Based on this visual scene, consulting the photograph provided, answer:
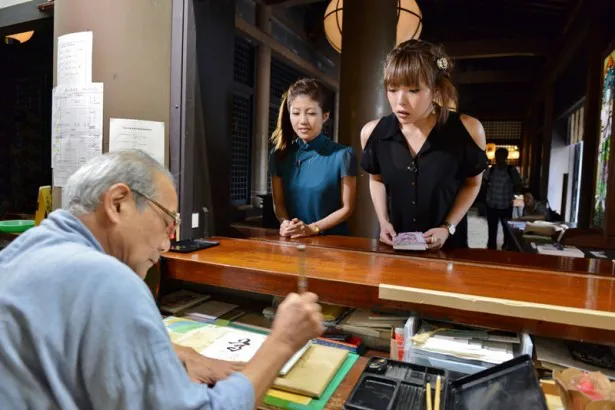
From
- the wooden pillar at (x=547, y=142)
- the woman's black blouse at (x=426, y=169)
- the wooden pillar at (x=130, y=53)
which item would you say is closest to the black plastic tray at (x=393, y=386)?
the woman's black blouse at (x=426, y=169)

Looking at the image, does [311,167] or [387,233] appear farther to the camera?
[311,167]

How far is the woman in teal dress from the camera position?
233 cm

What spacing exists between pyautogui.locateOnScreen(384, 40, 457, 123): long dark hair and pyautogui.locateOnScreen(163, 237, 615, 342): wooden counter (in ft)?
2.36

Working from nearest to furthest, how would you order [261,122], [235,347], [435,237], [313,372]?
1. [313,372]
2. [235,347]
3. [435,237]
4. [261,122]

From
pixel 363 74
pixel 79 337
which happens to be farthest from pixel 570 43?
pixel 79 337

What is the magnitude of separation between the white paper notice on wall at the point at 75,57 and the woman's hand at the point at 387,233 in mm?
1499

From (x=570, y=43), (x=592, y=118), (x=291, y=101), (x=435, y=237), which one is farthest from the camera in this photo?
(x=570, y=43)

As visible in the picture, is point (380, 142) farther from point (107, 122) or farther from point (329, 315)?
point (107, 122)

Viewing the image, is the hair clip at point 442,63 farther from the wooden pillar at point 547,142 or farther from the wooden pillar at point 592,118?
the wooden pillar at point 547,142

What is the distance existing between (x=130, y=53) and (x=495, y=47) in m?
6.30

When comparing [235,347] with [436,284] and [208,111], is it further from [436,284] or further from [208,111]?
[208,111]

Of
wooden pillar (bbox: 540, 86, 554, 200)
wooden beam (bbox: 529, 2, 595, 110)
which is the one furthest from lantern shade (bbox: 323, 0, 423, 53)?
wooden pillar (bbox: 540, 86, 554, 200)

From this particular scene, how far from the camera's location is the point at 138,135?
1.98 m

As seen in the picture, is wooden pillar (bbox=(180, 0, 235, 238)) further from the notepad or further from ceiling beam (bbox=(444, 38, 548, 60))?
ceiling beam (bbox=(444, 38, 548, 60))
